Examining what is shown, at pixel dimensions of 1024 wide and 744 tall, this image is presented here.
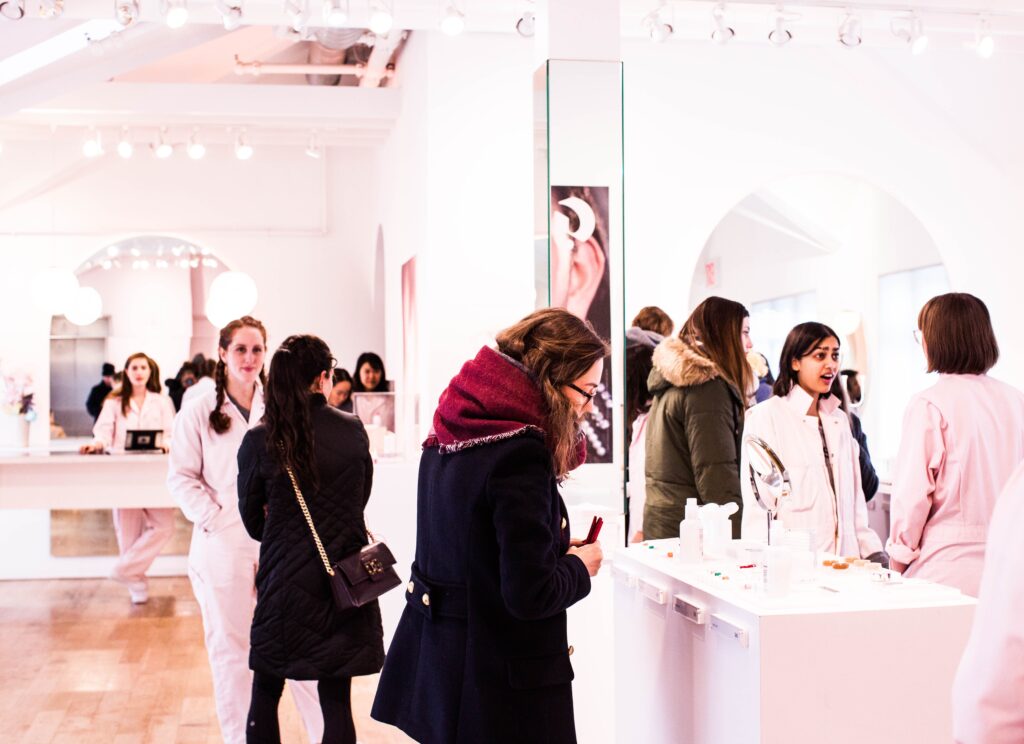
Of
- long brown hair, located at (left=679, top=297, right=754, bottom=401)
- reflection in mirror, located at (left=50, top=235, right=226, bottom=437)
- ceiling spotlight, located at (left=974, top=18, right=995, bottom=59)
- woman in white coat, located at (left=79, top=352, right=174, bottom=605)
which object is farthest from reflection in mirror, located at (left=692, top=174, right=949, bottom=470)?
reflection in mirror, located at (left=50, top=235, right=226, bottom=437)

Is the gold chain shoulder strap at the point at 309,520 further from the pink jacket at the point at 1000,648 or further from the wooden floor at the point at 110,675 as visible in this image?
the pink jacket at the point at 1000,648

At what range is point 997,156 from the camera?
6906 millimetres

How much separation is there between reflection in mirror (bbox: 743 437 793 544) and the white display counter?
0.20 m

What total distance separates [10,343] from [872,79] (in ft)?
24.6

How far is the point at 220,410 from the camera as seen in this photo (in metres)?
4.07

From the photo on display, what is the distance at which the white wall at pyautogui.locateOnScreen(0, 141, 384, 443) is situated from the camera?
1033 cm

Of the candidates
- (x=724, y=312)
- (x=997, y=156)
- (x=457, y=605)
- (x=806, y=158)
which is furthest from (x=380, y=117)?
(x=457, y=605)

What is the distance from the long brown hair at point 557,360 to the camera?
2408mm

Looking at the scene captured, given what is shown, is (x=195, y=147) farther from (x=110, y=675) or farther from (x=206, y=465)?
(x=206, y=465)

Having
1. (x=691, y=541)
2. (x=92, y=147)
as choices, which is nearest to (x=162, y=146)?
(x=92, y=147)

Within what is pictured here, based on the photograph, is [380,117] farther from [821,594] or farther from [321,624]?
[821,594]

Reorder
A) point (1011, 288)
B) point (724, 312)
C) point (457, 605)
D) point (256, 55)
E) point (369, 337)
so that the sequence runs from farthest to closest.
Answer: point (369, 337) → point (256, 55) → point (1011, 288) → point (724, 312) → point (457, 605)

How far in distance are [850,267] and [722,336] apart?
14.1 ft

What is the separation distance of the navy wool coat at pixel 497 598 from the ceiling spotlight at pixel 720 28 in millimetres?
3153
